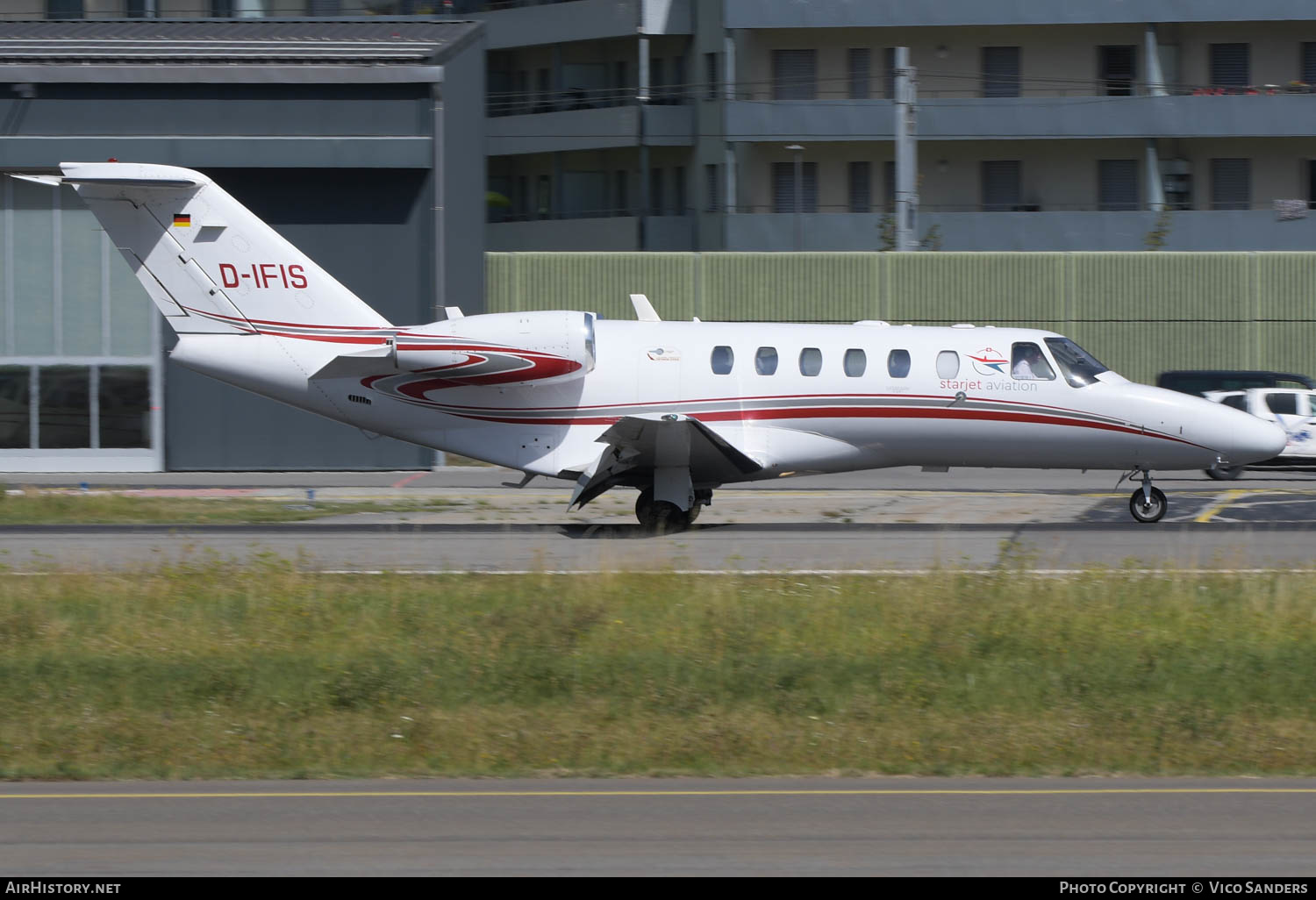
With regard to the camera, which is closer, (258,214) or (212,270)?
(212,270)

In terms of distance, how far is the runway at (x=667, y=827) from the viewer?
7.10 metres

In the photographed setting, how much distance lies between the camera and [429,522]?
21906 millimetres

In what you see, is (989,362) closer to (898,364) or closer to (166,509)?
(898,364)

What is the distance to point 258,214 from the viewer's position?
29766mm

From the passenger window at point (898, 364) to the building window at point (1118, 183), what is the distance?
31.1 metres

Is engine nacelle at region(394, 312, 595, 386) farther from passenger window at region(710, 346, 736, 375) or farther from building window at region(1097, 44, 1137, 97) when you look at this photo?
building window at region(1097, 44, 1137, 97)

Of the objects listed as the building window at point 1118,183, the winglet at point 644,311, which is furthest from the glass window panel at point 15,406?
the building window at point 1118,183

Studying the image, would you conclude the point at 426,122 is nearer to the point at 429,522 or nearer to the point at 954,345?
the point at 429,522

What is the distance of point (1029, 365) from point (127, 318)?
60.4ft

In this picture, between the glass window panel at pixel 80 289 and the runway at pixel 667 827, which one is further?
the glass window panel at pixel 80 289

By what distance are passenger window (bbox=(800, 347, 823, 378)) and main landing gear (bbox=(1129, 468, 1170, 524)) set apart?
4672 mm

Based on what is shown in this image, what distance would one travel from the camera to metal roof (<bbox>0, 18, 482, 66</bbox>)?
29828 millimetres

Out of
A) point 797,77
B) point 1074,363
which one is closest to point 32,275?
point 1074,363

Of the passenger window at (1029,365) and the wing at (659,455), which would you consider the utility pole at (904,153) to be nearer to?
the passenger window at (1029,365)
